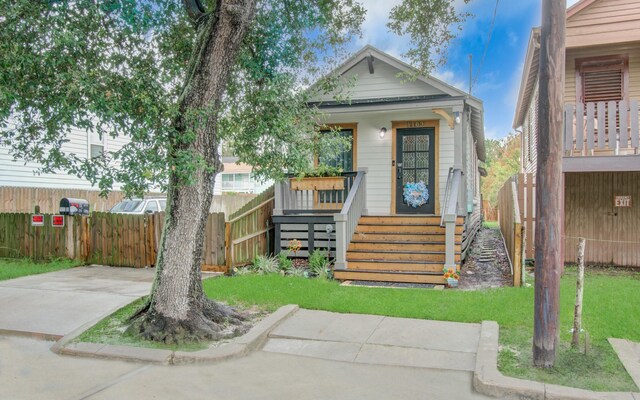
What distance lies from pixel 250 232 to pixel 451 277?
4517 mm

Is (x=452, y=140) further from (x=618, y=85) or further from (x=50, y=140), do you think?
(x=50, y=140)

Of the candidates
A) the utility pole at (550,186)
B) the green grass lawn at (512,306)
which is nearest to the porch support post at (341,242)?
the green grass lawn at (512,306)

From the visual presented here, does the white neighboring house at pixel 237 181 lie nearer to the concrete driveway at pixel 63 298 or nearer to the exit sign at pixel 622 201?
the concrete driveway at pixel 63 298

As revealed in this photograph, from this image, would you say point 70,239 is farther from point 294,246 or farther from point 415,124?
point 415,124

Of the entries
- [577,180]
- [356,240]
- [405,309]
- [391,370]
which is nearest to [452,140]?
[577,180]

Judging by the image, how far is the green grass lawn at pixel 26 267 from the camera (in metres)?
9.16

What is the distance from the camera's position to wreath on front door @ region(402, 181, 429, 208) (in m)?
11.7

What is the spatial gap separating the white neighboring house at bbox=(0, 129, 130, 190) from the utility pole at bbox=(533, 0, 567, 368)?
12.9 m

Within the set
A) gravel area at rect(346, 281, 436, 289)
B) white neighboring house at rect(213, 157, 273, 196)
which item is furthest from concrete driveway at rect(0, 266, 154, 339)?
white neighboring house at rect(213, 157, 273, 196)

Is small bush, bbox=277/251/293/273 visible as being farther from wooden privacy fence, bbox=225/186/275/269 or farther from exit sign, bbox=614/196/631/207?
exit sign, bbox=614/196/631/207

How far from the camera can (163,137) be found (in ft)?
17.4

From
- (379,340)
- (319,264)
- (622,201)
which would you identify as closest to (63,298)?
(319,264)

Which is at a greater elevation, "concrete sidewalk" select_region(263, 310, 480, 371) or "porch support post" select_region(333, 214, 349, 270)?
"porch support post" select_region(333, 214, 349, 270)

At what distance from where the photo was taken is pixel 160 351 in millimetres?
4961
